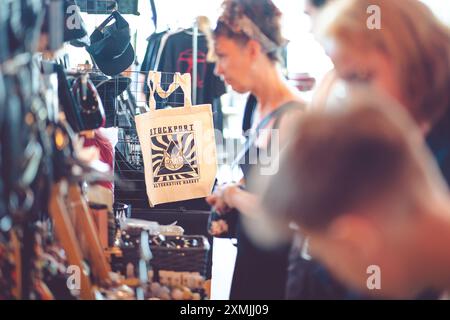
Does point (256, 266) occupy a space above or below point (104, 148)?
below

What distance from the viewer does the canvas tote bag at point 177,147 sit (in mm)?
2135

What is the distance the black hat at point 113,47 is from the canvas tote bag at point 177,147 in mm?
127

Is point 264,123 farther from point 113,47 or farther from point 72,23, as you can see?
point 72,23

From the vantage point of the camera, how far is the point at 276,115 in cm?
204

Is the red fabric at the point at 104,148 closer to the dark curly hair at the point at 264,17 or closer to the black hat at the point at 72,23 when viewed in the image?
the black hat at the point at 72,23

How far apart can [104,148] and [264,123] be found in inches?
24.9

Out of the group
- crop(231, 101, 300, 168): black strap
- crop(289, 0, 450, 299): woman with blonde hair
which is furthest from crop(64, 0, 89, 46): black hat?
crop(289, 0, 450, 299): woman with blonde hair

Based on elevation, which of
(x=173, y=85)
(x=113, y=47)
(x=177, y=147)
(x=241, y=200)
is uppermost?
(x=113, y=47)

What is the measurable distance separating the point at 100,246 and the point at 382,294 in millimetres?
1082

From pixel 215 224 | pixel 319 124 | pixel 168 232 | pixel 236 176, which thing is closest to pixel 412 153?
pixel 319 124

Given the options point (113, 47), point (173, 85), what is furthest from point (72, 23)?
point (173, 85)

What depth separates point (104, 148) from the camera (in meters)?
2.13

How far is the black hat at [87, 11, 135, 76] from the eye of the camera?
2129 mm

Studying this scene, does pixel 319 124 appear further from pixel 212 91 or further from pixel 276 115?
pixel 212 91
